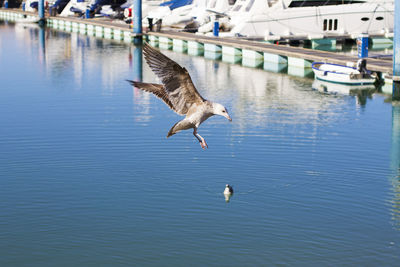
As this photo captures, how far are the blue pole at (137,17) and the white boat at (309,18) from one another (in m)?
6.93

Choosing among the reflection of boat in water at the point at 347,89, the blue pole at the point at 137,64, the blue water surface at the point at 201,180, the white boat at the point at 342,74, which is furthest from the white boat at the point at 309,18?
the blue water surface at the point at 201,180

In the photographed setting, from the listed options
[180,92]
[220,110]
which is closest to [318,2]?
[180,92]

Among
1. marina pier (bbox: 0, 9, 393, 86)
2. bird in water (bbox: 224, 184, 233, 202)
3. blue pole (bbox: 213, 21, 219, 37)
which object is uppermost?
blue pole (bbox: 213, 21, 219, 37)

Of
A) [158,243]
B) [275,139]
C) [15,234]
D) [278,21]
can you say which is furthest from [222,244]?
[278,21]

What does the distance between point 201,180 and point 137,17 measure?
36.9m

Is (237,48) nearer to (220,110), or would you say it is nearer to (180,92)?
(180,92)

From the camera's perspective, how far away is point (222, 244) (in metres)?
16.6

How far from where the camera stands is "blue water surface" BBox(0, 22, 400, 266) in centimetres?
1638

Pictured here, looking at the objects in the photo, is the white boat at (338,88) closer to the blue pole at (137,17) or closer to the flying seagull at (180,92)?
the flying seagull at (180,92)

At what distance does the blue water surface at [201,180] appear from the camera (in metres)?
16.4

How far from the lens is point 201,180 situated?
20938 millimetres

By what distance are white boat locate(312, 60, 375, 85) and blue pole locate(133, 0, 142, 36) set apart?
70.7ft

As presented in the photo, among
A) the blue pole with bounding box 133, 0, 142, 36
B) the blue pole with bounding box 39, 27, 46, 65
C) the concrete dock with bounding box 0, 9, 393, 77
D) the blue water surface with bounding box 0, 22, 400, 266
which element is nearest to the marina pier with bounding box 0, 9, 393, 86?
the concrete dock with bounding box 0, 9, 393, 77

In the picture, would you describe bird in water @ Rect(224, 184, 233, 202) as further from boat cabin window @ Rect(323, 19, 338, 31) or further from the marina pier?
boat cabin window @ Rect(323, 19, 338, 31)
